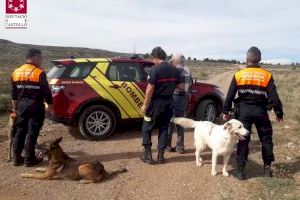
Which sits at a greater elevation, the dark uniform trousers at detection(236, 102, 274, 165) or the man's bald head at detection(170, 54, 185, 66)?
the man's bald head at detection(170, 54, 185, 66)

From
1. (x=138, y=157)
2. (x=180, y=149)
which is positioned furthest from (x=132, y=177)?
(x=180, y=149)

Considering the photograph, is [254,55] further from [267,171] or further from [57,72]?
[57,72]

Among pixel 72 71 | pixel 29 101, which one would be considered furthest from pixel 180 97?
pixel 29 101

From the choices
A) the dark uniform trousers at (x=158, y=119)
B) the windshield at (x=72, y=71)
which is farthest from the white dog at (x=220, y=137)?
the windshield at (x=72, y=71)

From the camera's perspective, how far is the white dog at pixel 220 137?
6.67m

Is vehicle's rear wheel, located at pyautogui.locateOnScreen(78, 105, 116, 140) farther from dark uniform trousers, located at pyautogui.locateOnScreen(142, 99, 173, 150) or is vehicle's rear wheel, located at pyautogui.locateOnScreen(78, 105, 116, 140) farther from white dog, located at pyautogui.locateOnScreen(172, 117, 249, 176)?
white dog, located at pyautogui.locateOnScreen(172, 117, 249, 176)

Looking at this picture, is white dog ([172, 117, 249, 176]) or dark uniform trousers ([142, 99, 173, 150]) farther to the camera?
dark uniform trousers ([142, 99, 173, 150])

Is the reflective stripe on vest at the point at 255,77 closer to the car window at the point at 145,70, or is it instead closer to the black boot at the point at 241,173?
the black boot at the point at 241,173

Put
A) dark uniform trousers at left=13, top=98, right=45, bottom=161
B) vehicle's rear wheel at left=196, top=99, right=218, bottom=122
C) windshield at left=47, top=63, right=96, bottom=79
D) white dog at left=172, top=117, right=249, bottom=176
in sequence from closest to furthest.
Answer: white dog at left=172, top=117, right=249, bottom=176, dark uniform trousers at left=13, top=98, right=45, bottom=161, windshield at left=47, top=63, right=96, bottom=79, vehicle's rear wheel at left=196, top=99, right=218, bottom=122

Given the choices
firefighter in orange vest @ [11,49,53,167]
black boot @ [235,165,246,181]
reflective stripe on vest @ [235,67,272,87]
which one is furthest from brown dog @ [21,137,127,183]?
reflective stripe on vest @ [235,67,272,87]

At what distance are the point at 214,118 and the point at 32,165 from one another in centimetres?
519

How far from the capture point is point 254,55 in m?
6.73

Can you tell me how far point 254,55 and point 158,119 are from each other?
2006 mm

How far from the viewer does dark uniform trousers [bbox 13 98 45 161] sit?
A: 7445mm
